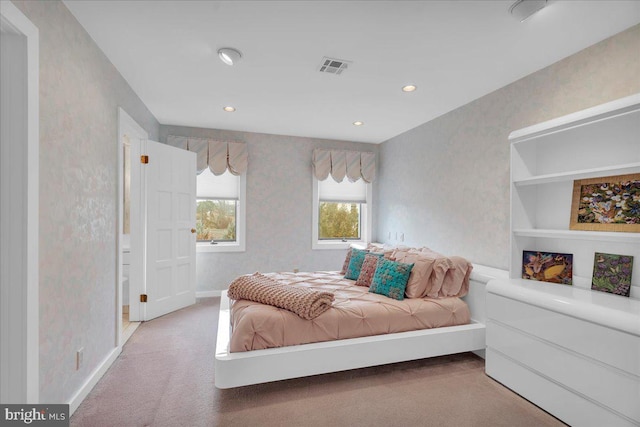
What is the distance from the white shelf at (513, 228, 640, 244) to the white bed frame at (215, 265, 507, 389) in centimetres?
49

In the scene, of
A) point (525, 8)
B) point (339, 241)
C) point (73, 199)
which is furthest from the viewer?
point (339, 241)

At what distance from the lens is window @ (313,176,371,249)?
5.29m

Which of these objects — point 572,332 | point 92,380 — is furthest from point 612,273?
point 92,380

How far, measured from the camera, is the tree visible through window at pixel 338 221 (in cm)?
535

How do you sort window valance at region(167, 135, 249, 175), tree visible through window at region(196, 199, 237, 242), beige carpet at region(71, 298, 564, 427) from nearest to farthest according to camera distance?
1. beige carpet at region(71, 298, 564, 427)
2. window valance at region(167, 135, 249, 175)
3. tree visible through window at region(196, 199, 237, 242)

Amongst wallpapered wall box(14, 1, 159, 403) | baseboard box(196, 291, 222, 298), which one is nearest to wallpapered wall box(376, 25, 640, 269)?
baseboard box(196, 291, 222, 298)

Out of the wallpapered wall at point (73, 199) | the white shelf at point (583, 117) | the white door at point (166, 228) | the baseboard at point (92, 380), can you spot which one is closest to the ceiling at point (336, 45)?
the wallpapered wall at point (73, 199)

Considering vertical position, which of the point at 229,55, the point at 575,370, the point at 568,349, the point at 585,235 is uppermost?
the point at 229,55

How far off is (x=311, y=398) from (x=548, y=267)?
6.90 ft

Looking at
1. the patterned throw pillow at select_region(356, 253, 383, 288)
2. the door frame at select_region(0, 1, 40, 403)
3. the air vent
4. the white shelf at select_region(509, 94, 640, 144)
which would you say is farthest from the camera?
the patterned throw pillow at select_region(356, 253, 383, 288)

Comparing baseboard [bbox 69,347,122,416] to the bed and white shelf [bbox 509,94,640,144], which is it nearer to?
the bed

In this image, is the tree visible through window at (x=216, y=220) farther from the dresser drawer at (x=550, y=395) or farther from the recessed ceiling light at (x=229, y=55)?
the dresser drawer at (x=550, y=395)

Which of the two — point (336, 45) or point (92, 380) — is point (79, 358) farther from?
point (336, 45)

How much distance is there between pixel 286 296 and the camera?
2441mm
